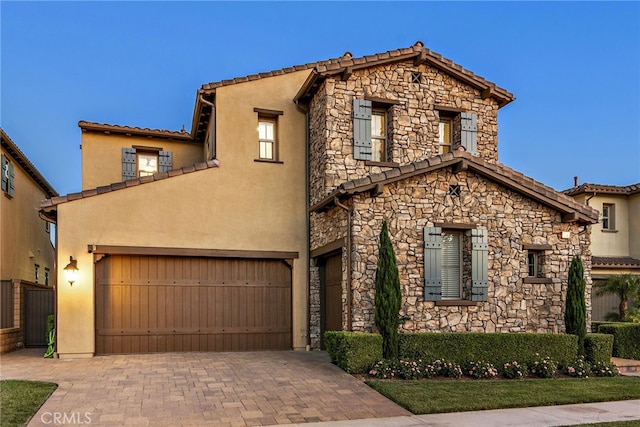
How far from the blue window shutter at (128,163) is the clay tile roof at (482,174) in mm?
6715

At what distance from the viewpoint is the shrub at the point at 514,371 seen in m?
10.5

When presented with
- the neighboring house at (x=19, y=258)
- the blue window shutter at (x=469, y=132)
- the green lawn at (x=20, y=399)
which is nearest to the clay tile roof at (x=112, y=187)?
the neighboring house at (x=19, y=258)

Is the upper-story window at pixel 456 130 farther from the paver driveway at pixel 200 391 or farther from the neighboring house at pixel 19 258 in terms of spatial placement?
the neighboring house at pixel 19 258

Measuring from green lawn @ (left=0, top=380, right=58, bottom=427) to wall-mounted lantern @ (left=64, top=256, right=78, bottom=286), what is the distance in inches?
131

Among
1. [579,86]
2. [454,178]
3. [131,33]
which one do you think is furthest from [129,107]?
[454,178]

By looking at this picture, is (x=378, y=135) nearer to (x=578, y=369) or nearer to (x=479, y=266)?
(x=479, y=266)

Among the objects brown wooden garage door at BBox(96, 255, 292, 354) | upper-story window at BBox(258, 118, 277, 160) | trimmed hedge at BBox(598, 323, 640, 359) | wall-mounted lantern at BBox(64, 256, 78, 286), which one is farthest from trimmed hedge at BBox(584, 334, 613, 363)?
wall-mounted lantern at BBox(64, 256, 78, 286)

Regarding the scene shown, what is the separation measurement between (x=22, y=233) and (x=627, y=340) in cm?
1769

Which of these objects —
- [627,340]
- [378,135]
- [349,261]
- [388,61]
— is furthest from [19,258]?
[627,340]

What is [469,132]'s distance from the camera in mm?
14422

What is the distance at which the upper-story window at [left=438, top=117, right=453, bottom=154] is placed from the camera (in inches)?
571

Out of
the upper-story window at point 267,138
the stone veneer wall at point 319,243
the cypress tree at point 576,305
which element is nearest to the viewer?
the cypress tree at point 576,305

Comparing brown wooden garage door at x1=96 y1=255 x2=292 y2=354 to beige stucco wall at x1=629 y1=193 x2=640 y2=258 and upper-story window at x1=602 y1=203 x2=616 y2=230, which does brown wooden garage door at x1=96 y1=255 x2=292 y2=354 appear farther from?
beige stucco wall at x1=629 y1=193 x2=640 y2=258
